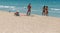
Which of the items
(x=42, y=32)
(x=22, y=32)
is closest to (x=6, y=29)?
(x=22, y=32)

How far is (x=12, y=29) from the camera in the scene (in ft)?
33.4

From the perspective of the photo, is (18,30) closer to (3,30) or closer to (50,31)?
(3,30)

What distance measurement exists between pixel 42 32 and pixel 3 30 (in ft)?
5.84

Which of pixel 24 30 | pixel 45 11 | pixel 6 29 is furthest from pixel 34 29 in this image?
pixel 45 11

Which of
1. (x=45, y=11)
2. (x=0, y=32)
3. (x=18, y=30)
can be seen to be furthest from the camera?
(x=45, y=11)

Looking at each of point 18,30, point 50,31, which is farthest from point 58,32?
point 18,30

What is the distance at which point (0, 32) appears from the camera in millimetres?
9375

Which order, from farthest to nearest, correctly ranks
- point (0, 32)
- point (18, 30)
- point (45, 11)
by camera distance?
1. point (45, 11)
2. point (18, 30)
3. point (0, 32)

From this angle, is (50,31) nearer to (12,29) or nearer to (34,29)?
(34,29)

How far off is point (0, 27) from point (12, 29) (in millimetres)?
699

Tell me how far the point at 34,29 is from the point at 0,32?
183 cm

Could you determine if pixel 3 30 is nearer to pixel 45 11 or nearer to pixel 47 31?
pixel 47 31

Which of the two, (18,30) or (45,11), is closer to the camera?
(18,30)

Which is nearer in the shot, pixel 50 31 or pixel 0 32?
pixel 0 32
